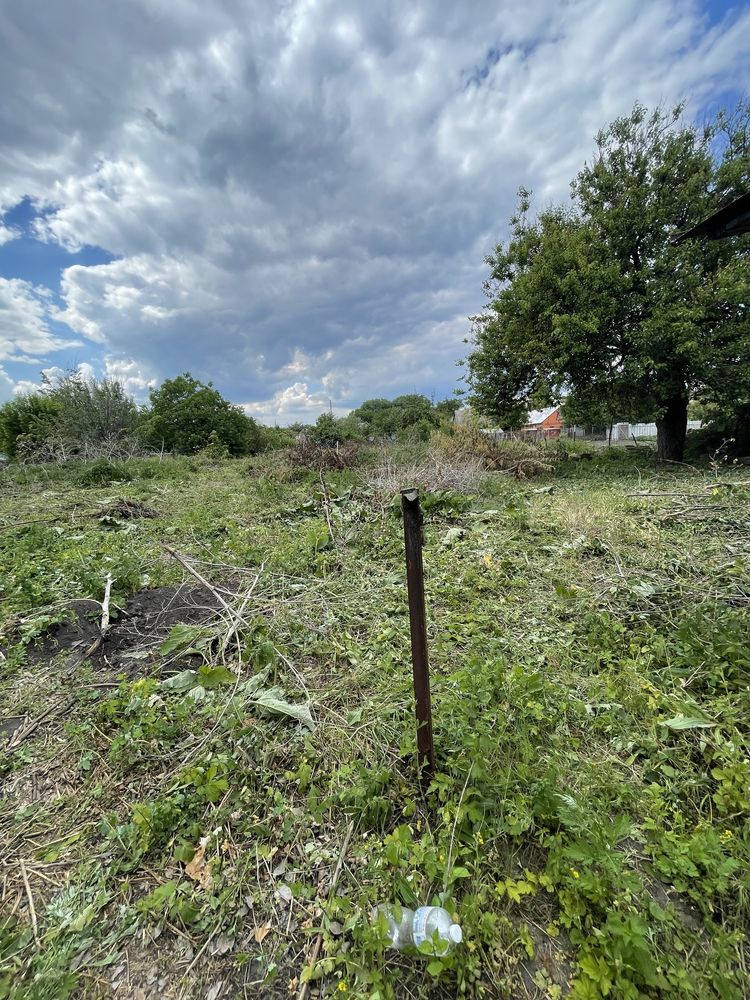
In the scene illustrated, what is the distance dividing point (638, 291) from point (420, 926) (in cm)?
1152

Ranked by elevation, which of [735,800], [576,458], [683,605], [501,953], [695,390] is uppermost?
[695,390]

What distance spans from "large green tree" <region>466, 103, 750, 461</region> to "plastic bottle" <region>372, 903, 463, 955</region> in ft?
31.6

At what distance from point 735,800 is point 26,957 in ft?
7.75

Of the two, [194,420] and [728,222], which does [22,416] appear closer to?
[194,420]

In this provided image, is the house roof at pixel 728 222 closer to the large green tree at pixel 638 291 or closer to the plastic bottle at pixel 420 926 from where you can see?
the plastic bottle at pixel 420 926

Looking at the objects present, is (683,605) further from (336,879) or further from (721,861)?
(336,879)

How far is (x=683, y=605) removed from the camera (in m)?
2.42

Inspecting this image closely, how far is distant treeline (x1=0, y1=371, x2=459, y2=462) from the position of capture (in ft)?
40.1

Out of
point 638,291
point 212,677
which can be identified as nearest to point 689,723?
point 212,677

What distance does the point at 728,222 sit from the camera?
6.61 feet

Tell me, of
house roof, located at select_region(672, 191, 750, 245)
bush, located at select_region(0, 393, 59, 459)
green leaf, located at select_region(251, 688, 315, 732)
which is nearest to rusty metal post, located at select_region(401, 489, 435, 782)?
green leaf, located at select_region(251, 688, 315, 732)

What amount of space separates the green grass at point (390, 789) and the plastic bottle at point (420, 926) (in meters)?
0.05

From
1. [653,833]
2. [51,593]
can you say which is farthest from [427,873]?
[51,593]

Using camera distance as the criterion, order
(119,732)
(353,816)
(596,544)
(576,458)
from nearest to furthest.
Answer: (353,816), (119,732), (596,544), (576,458)
